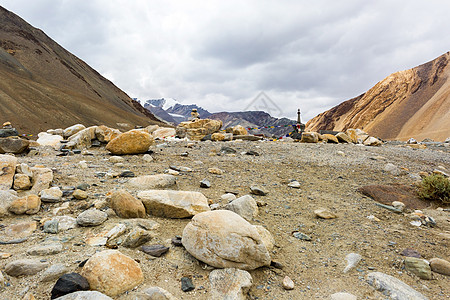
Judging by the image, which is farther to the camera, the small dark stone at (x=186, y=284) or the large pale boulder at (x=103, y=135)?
the large pale boulder at (x=103, y=135)

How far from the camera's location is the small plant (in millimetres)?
4789

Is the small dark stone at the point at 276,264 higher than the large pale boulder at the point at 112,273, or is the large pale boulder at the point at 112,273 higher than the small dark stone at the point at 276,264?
the large pale boulder at the point at 112,273

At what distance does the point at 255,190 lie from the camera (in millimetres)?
4656

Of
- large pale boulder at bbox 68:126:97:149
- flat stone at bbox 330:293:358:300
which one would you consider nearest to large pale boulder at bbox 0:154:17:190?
large pale boulder at bbox 68:126:97:149

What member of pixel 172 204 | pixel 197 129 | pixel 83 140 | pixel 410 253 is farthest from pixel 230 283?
pixel 197 129

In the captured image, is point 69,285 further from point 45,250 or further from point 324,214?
point 324,214

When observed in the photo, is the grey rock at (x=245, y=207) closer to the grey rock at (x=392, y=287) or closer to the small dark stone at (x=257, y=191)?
the small dark stone at (x=257, y=191)

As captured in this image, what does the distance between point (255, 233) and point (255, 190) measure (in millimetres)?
2077

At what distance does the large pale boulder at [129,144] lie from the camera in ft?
22.8

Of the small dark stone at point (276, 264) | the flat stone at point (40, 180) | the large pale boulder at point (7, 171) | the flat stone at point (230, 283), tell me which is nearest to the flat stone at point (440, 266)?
the small dark stone at point (276, 264)

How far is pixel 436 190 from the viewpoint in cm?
484

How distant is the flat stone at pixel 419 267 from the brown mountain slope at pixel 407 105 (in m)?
48.6

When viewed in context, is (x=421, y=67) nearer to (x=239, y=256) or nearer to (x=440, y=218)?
(x=440, y=218)

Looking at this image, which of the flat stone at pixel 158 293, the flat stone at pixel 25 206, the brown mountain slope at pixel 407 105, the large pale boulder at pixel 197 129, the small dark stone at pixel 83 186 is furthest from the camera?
the brown mountain slope at pixel 407 105
